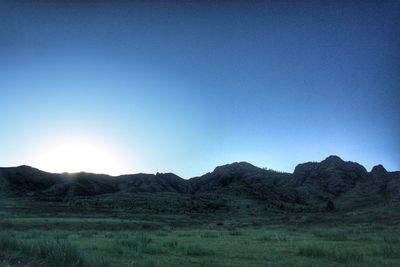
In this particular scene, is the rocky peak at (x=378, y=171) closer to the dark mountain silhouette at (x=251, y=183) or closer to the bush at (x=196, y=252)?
the dark mountain silhouette at (x=251, y=183)

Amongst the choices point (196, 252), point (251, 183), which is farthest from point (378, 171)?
point (196, 252)

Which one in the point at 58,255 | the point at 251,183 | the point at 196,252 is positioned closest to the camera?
the point at 58,255

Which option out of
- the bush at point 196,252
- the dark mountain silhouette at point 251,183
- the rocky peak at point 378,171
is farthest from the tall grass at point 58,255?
the rocky peak at point 378,171

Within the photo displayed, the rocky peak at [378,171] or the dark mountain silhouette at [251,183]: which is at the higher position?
the rocky peak at [378,171]

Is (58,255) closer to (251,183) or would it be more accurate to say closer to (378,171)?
(251,183)

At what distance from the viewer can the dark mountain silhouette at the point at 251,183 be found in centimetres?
13538

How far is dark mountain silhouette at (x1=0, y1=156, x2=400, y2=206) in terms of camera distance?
135m

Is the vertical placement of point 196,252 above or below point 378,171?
below

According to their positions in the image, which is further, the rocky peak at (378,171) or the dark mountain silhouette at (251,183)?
the rocky peak at (378,171)

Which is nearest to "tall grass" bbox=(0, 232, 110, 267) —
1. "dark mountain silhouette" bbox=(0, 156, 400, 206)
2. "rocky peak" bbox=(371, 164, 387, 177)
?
"dark mountain silhouette" bbox=(0, 156, 400, 206)

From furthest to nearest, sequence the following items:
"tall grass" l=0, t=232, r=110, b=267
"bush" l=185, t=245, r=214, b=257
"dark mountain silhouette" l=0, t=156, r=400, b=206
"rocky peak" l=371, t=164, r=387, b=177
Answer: "rocky peak" l=371, t=164, r=387, b=177 → "dark mountain silhouette" l=0, t=156, r=400, b=206 → "bush" l=185, t=245, r=214, b=257 → "tall grass" l=0, t=232, r=110, b=267

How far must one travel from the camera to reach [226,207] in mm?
101000

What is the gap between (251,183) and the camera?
537 feet

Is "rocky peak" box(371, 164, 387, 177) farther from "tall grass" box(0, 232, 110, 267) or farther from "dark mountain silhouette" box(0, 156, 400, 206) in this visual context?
"tall grass" box(0, 232, 110, 267)
